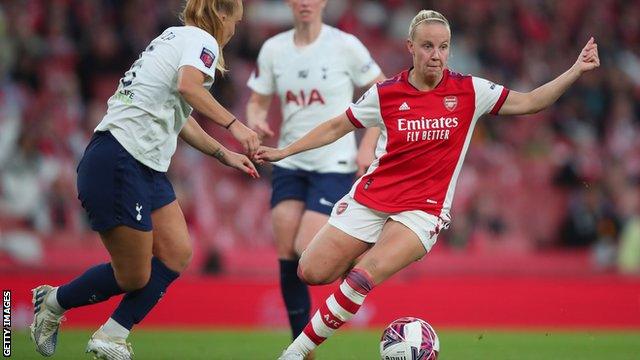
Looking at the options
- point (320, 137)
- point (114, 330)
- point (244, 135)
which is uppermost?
point (244, 135)

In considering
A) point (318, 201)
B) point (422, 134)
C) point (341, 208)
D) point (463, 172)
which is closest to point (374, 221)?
point (341, 208)

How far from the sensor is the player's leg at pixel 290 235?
28.0ft

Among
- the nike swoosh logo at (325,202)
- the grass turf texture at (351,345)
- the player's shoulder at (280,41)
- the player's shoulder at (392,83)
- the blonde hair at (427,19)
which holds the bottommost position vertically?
the grass turf texture at (351,345)

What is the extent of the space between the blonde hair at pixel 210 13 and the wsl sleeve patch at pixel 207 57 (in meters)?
0.19

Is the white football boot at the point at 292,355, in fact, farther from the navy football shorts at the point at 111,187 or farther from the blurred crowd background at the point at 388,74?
the blurred crowd background at the point at 388,74

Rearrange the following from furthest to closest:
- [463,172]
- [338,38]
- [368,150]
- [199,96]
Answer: [463,172] < [338,38] < [368,150] < [199,96]

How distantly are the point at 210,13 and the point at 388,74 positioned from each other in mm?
9059

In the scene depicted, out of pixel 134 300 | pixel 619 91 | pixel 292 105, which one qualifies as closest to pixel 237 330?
pixel 292 105

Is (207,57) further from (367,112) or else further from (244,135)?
(367,112)

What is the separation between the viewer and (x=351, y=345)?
32.4 feet

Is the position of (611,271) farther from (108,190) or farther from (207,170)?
(108,190)

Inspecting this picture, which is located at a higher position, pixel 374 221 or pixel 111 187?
pixel 111 187

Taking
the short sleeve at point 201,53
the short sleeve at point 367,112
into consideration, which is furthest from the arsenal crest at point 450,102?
the short sleeve at point 201,53

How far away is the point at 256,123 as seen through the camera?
887 cm
